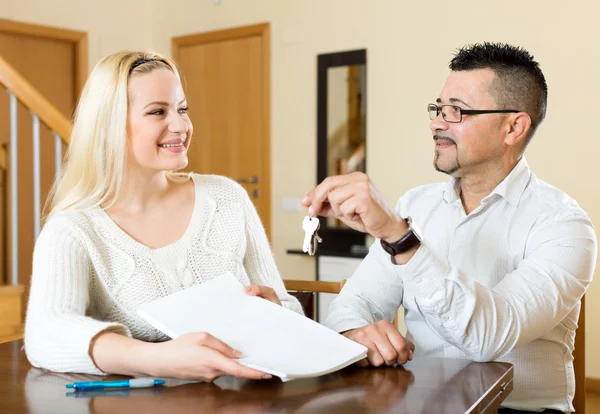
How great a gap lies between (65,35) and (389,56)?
2495mm

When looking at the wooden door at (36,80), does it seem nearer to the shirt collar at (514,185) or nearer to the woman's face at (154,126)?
the woman's face at (154,126)

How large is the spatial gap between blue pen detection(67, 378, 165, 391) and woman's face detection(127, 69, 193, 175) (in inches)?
28.5

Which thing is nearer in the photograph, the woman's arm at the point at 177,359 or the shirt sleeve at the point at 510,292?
the woman's arm at the point at 177,359

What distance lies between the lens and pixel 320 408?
1.08 meters

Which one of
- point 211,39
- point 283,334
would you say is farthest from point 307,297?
point 211,39

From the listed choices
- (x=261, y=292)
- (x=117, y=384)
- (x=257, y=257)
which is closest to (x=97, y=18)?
(x=257, y=257)

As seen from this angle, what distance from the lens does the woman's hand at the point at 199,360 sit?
46.1 inches

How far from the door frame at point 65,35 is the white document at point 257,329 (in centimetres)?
459

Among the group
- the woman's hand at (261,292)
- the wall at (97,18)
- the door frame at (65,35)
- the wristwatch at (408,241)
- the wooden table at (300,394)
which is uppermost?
the wall at (97,18)

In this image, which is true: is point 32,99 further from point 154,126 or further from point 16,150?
point 154,126

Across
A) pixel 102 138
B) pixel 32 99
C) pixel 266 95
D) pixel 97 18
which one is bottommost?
pixel 102 138

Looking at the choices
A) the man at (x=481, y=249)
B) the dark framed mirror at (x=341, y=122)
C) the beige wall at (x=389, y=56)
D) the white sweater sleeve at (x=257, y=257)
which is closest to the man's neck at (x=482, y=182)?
the man at (x=481, y=249)

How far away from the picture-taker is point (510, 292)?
147cm

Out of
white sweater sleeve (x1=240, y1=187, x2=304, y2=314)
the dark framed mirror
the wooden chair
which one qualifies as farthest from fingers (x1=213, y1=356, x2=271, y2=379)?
the dark framed mirror
